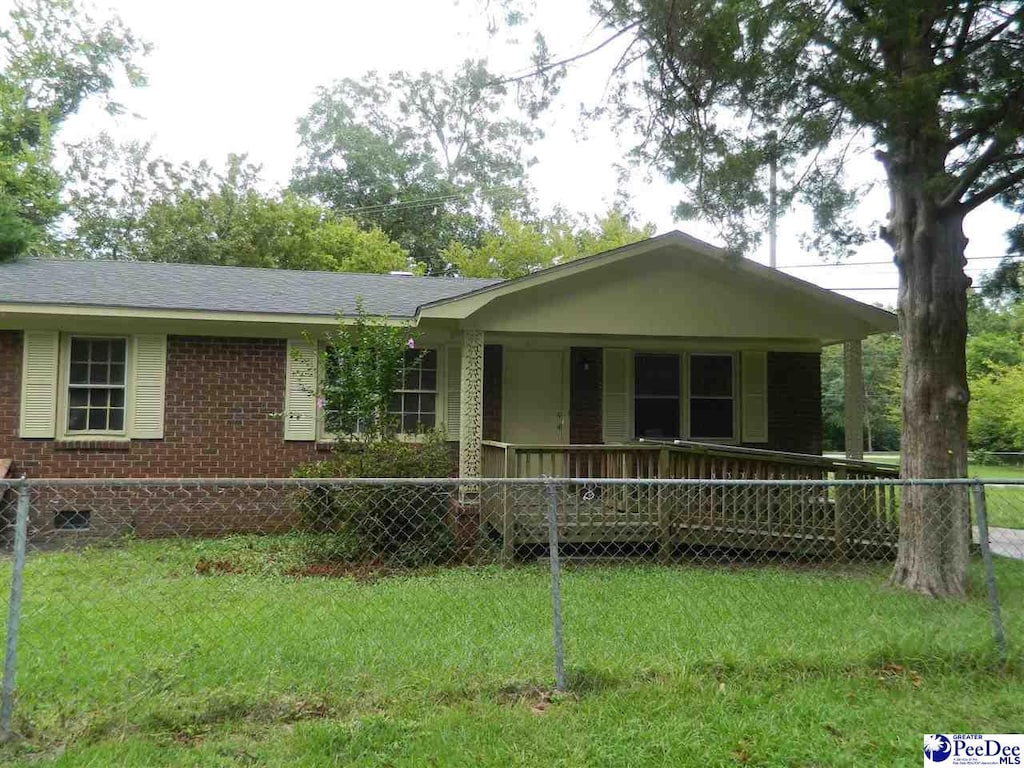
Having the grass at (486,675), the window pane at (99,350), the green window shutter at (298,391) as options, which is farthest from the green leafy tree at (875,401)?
the window pane at (99,350)

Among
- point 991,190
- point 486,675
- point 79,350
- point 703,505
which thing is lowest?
point 486,675

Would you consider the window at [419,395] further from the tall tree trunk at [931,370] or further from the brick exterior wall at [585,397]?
the tall tree trunk at [931,370]

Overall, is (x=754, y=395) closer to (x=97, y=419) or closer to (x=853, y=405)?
(x=853, y=405)

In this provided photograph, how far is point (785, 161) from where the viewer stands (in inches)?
291

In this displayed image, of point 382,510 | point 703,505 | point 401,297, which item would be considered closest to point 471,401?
point 382,510

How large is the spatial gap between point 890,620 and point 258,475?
25.9 ft

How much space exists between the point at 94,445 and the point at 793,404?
10.2m

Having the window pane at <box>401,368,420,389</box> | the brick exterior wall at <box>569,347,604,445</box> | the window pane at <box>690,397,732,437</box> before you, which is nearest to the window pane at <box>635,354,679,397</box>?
the window pane at <box>690,397,732,437</box>

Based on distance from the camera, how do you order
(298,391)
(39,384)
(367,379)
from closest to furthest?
(367,379)
(39,384)
(298,391)

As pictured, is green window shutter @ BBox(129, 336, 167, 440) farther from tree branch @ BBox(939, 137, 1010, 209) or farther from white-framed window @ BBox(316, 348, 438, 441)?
tree branch @ BBox(939, 137, 1010, 209)

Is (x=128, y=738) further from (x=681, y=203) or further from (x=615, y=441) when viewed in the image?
(x=615, y=441)

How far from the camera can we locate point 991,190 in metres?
6.45

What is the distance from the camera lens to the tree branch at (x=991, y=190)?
631 cm

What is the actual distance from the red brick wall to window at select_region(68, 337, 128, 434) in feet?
1.12
